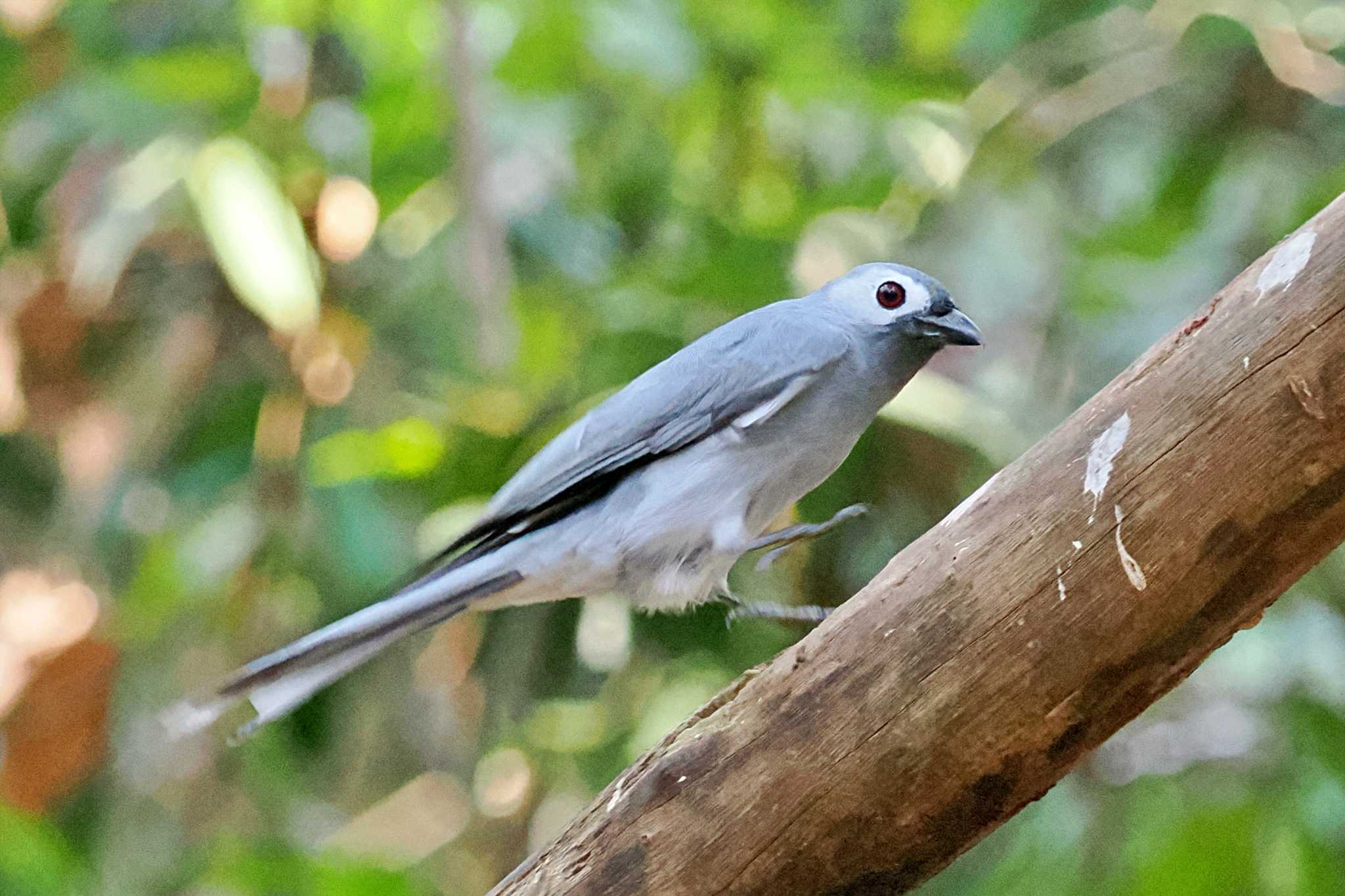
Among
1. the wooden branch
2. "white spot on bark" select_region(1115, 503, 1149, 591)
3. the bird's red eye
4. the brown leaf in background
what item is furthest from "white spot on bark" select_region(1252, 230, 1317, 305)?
the brown leaf in background

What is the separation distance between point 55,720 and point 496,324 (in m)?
1.79

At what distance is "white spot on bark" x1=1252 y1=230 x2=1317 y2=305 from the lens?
5.08 feet

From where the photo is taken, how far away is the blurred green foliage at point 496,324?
10.0 ft

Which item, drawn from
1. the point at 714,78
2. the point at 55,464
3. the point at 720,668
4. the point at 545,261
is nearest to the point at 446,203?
the point at 545,261

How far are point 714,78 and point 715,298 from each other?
1260 millimetres

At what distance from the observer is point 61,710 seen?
3854 millimetres

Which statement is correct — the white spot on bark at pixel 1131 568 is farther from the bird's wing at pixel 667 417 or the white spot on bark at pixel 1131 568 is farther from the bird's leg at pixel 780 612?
the bird's wing at pixel 667 417

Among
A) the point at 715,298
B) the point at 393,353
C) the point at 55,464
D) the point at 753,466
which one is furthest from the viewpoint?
the point at 55,464

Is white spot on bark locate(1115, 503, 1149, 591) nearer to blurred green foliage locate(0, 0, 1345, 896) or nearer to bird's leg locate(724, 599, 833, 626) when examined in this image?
bird's leg locate(724, 599, 833, 626)

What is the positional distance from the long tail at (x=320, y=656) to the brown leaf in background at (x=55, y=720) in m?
1.99

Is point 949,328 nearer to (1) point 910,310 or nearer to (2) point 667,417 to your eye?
(1) point 910,310

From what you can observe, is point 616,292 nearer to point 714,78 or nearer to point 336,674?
point 714,78

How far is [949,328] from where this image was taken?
2322 millimetres

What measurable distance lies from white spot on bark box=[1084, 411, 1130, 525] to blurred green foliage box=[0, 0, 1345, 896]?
4.20 ft
